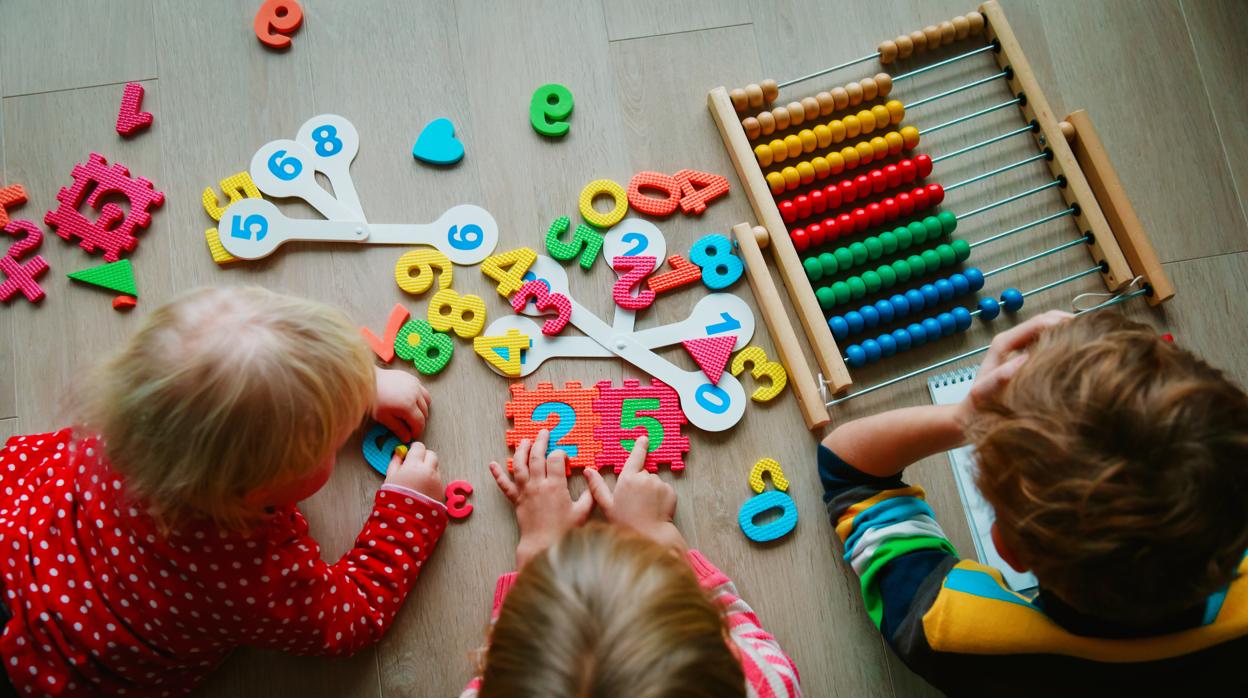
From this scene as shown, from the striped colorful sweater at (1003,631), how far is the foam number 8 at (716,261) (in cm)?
33

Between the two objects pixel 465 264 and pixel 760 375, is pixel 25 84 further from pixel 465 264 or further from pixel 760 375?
pixel 760 375

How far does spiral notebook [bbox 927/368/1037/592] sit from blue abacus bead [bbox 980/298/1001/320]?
0.24 feet

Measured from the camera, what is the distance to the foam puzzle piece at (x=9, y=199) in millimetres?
1074

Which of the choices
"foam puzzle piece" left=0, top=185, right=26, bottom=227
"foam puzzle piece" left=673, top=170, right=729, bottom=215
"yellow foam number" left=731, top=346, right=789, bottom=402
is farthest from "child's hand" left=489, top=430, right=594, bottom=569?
"foam puzzle piece" left=0, top=185, right=26, bottom=227

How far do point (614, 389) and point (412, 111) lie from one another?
18.2 inches

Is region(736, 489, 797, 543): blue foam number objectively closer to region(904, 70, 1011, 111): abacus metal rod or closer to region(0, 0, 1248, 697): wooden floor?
region(0, 0, 1248, 697): wooden floor

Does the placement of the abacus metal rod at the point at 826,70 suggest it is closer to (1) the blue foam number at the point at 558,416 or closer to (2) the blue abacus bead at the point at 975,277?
(2) the blue abacus bead at the point at 975,277

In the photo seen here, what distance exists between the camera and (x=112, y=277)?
1.06m

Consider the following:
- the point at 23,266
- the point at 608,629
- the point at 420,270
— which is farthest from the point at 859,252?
the point at 23,266

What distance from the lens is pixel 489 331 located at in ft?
3.50

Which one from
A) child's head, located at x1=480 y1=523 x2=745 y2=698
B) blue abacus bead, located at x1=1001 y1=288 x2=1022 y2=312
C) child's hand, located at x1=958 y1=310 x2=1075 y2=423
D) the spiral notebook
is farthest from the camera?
blue abacus bead, located at x1=1001 y1=288 x2=1022 y2=312

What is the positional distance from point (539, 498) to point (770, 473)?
0.29 m

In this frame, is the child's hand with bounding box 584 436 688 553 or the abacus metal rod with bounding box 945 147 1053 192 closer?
the child's hand with bounding box 584 436 688 553

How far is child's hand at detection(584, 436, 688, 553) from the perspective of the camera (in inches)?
39.6
